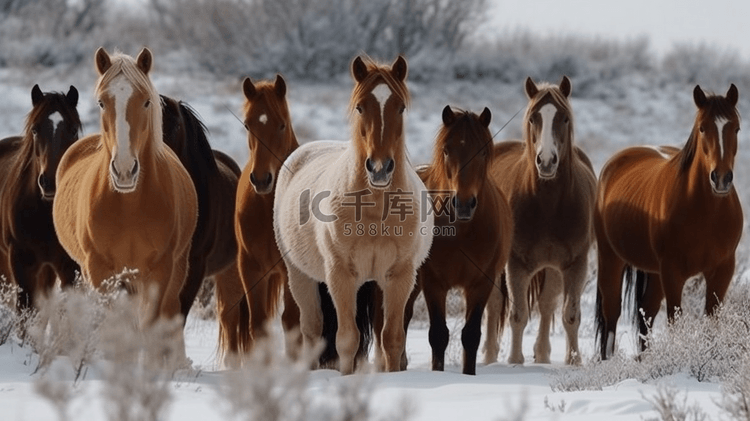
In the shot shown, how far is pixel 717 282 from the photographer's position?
7.62 meters

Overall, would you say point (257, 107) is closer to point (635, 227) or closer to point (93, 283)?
point (93, 283)

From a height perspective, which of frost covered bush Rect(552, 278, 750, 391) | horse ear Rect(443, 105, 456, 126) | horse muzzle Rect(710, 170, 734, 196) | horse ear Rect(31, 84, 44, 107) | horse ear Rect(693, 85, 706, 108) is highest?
horse ear Rect(31, 84, 44, 107)

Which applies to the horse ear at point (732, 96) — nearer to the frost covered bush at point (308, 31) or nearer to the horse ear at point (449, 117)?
the horse ear at point (449, 117)

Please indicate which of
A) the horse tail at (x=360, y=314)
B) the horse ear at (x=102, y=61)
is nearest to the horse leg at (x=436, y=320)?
the horse tail at (x=360, y=314)

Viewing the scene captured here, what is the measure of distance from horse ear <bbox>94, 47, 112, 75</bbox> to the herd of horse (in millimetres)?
13

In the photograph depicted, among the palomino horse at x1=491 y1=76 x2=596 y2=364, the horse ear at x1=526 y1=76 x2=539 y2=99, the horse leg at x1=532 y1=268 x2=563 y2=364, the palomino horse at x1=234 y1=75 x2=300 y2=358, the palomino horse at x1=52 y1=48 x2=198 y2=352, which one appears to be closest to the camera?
the palomino horse at x1=52 y1=48 x2=198 y2=352

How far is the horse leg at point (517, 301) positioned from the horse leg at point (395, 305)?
2038 millimetres

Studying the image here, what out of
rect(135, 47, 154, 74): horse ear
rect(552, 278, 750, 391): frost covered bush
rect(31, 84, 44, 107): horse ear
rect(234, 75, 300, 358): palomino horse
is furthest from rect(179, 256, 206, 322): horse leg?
rect(552, 278, 750, 391): frost covered bush

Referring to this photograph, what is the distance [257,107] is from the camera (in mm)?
7977

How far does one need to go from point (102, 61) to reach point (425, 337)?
4.48 m

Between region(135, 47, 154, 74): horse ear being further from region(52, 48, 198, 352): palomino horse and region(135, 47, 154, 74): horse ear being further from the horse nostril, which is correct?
the horse nostril

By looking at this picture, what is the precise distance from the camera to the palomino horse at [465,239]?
7.41 meters

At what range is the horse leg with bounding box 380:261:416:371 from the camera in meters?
6.68

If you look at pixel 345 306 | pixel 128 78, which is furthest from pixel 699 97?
pixel 128 78
